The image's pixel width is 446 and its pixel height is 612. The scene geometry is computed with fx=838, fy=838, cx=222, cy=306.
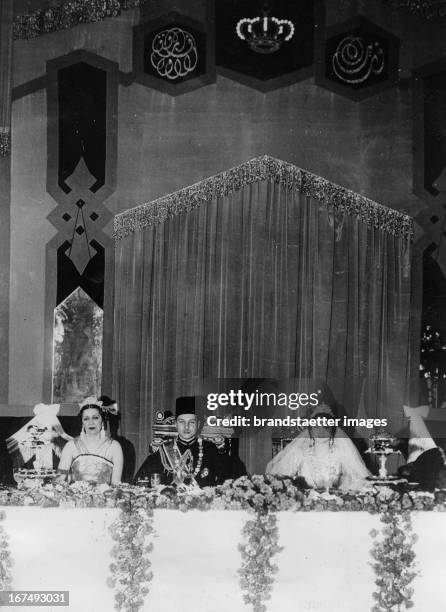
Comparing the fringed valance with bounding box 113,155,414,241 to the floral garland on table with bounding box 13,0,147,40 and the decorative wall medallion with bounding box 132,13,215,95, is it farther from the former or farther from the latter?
the floral garland on table with bounding box 13,0,147,40

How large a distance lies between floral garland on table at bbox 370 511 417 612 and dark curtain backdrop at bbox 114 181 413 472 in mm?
679

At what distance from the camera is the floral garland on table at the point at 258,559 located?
5.05m

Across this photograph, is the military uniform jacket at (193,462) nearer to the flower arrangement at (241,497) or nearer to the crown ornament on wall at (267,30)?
the flower arrangement at (241,497)

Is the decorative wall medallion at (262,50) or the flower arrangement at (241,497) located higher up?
the decorative wall medallion at (262,50)

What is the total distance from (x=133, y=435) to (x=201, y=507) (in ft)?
2.00

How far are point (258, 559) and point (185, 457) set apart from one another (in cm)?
75

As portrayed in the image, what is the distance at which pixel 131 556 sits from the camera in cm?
509

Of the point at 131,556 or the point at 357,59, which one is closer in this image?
the point at 131,556

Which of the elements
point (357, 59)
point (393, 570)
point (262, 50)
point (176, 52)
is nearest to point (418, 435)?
point (393, 570)

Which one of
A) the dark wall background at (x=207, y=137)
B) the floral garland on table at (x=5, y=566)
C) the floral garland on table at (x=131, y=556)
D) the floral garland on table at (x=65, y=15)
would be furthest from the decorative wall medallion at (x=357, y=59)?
the floral garland on table at (x=5, y=566)

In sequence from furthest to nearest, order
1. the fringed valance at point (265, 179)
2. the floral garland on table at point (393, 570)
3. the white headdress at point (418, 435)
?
the fringed valance at point (265, 179) < the white headdress at point (418, 435) < the floral garland on table at point (393, 570)

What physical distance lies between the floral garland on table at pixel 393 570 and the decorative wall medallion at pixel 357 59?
2739mm

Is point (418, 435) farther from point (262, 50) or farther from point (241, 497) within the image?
point (262, 50)

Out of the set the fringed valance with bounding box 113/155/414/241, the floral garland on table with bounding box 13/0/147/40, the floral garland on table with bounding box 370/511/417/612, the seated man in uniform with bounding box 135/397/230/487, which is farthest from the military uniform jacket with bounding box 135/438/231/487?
the floral garland on table with bounding box 13/0/147/40
